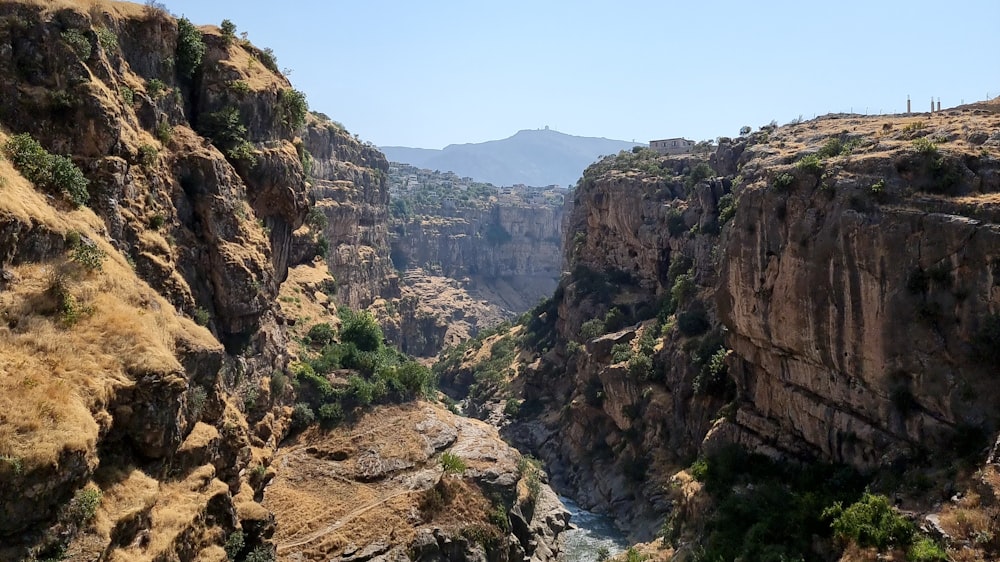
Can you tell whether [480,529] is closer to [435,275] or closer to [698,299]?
[698,299]

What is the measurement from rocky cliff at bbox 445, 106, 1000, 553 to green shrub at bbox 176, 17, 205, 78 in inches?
1166

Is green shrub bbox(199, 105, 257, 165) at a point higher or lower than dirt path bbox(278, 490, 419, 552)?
higher

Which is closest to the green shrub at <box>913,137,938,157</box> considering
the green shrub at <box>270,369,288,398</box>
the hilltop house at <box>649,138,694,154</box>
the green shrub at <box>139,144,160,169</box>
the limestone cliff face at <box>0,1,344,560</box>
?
the limestone cliff face at <box>0,1,344,560</box>

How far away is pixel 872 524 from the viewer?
25.8 m

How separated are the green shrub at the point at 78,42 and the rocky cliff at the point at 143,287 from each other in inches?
2.4

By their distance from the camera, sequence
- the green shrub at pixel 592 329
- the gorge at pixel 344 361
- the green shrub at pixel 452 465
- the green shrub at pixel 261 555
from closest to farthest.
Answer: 1. the gorge at pixel 344 361
2. the green shrub at pixel 261 555
3. the green shrub at pixel 452 465
4. the green shrub at pixel 592 329

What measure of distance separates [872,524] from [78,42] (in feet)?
115

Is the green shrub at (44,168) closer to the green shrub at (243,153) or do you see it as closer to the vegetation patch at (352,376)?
the green shrub at (243,153)

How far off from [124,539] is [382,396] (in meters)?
24.0

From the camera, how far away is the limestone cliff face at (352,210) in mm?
86125

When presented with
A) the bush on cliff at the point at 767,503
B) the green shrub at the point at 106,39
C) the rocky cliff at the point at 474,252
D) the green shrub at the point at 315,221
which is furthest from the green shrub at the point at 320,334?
the rocky cliff at the point at 474,252

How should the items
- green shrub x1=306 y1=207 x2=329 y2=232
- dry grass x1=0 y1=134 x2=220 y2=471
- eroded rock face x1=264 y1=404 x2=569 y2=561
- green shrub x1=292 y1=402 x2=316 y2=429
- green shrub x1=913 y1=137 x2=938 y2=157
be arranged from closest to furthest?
dry grass x1=0 y1=134 x2=220 y2=471, green shrub x1=913 y1=137 x2=938 y2=157, eroded rock face x1=264 y1=404 x2=569 y2=561, green shrub x1=292 y1=402 x2=316 y2=429, green shrub x1=306 y1=207 x2=329 y2=232

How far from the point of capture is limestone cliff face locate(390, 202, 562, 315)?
144 metres

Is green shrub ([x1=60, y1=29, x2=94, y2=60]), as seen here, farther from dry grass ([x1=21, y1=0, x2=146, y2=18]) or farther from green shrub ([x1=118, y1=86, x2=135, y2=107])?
green shrub ([x1=118, y1=86, x2=135, y2=107])
